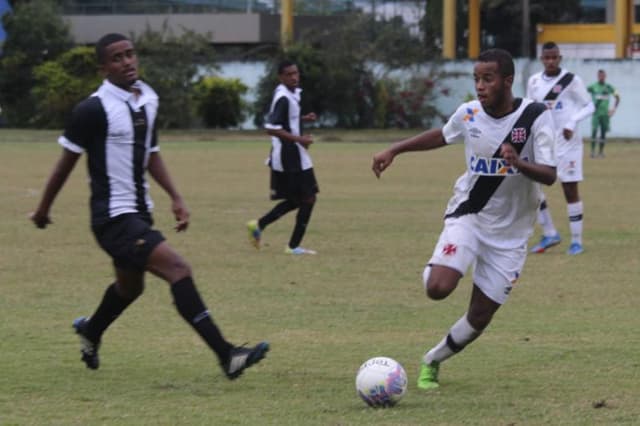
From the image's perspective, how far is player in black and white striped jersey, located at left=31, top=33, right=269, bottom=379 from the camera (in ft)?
24.3

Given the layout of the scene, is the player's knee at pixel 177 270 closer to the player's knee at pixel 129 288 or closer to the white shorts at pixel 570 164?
the player's knee at pixel 129 288

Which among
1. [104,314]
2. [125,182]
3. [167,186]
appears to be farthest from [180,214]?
[104,314]

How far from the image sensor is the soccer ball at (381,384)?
22.4ft

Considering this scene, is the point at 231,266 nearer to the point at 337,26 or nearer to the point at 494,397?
the point at 494,397

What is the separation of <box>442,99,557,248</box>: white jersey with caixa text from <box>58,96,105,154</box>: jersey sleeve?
2.02 m

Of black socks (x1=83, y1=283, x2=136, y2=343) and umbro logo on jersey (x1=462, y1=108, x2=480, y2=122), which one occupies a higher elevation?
umbro logo on jersey (x1=462, y1=108, x2=480, y2=122)

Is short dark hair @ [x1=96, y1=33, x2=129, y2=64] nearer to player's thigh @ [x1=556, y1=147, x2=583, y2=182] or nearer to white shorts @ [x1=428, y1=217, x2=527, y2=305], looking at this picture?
white shorts @ [x1=428, y1=217, x2=527, y2=305]

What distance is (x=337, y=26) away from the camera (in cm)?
5184

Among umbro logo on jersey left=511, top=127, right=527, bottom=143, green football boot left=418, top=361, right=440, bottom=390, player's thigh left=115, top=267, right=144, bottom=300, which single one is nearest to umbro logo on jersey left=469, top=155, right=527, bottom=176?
umbro logo on jersey left=511, top=127, right=527, bottom=143

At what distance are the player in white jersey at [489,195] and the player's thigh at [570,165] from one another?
6874 mm

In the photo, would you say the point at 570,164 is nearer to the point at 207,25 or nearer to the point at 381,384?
the point at 381,384

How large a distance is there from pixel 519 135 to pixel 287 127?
7.48 meters

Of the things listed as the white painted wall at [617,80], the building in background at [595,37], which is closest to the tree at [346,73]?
the white painted wall at [617,80]

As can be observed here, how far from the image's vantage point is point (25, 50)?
5366 centimetres
